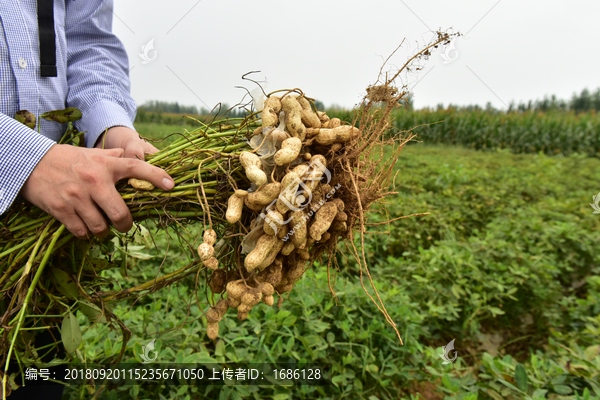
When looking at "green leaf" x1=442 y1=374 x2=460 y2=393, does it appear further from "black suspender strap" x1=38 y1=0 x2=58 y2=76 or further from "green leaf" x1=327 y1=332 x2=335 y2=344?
"black suspender strap" x1=38 y1=0 x2=58 y2=76

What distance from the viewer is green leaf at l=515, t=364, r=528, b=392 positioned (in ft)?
4.51

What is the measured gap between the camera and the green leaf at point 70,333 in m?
0.99

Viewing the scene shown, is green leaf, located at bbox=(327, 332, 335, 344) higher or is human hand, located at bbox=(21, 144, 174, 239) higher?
human hand, located at bbox=(21, 144, 174, 239)

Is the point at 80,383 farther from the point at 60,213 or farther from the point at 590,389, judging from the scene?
the point at 590,389

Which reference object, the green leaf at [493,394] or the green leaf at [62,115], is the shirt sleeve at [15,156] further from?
the green leaf at [493,394]

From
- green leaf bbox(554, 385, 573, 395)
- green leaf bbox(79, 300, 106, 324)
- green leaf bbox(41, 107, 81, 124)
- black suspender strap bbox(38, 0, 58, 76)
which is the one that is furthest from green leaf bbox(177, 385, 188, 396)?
green leaf bbox(554, 385, 573, 395)

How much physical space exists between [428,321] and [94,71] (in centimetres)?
234

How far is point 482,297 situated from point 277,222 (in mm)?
2032

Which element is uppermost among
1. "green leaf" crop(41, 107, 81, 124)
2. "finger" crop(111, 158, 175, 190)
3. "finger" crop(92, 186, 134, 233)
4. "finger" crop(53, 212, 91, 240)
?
"green leaf" crop(41, 107, 81, 124)

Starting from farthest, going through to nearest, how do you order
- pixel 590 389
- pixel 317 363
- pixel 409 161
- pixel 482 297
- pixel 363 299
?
pixel 409 161, pixel 482 297, pixel 363 299, pixel 317 363, pixel 590 389

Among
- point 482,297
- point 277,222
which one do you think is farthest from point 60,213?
point 482,297

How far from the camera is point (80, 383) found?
1.46 meters

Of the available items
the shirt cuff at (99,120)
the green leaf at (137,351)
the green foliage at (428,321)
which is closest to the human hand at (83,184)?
the green foliage at (428,321)

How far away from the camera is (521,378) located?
4.56 ft
